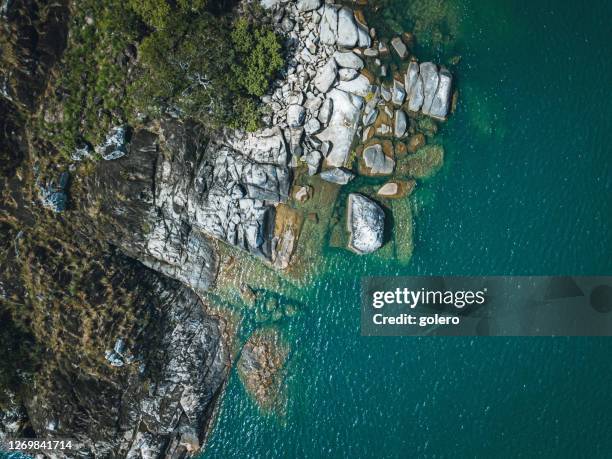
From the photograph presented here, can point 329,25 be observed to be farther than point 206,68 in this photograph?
Yes

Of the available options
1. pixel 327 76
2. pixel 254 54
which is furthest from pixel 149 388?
pixel 327 76

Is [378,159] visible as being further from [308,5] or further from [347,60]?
[308,5]

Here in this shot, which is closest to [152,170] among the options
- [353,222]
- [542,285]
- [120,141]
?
[120,141]

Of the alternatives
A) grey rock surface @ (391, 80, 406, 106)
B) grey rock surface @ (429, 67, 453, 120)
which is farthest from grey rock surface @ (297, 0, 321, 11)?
grey rock surface @ (429, 67, 453, 120)

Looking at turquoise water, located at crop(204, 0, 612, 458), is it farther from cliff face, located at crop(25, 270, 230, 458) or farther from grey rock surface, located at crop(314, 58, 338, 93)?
cliff face, located at crop(25, 270, 230, 458)

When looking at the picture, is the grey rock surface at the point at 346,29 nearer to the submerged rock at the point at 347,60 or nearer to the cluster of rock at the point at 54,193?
the submerged rock at the point at 347,60
